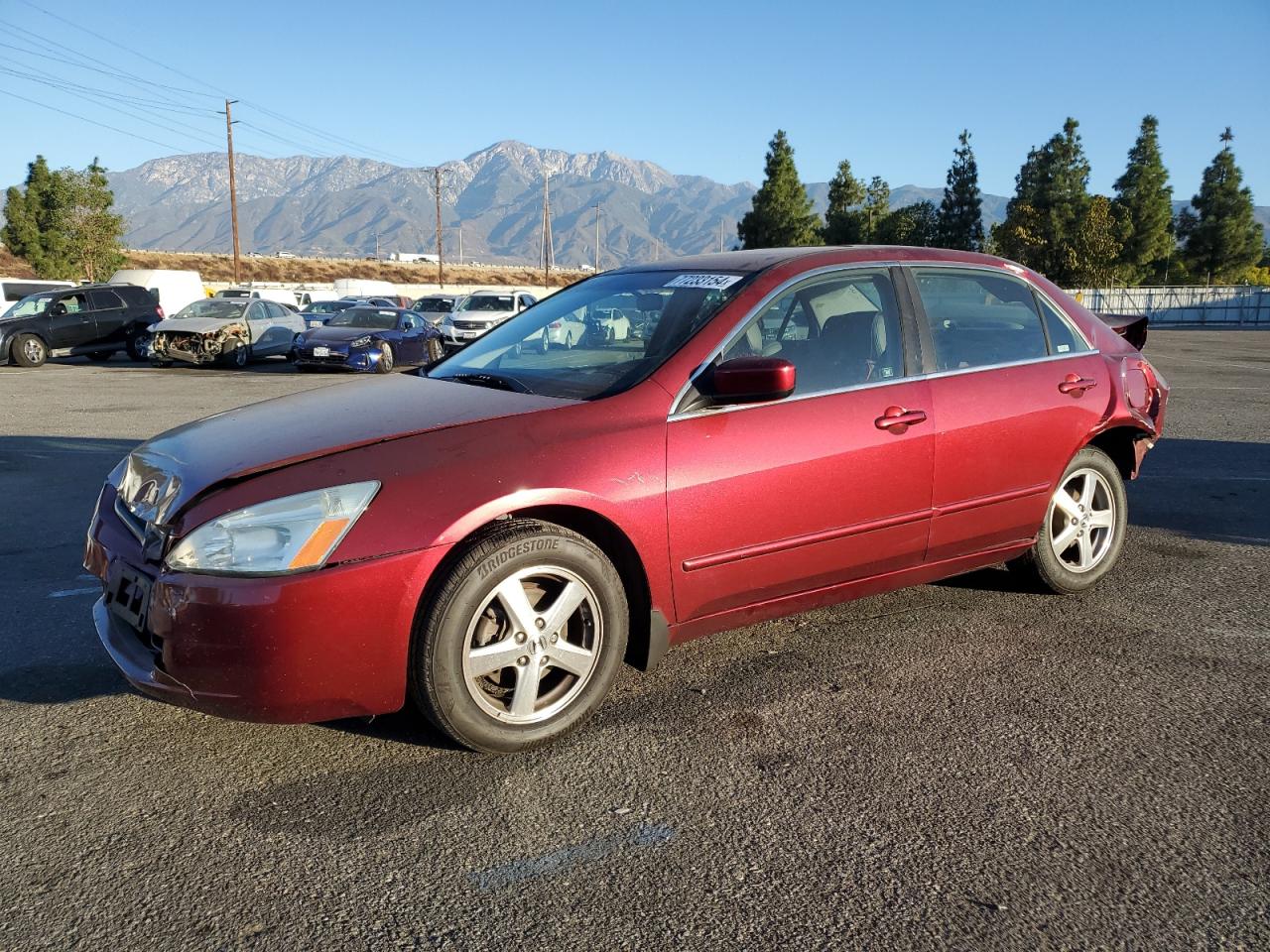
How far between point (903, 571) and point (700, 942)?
6.91 ft

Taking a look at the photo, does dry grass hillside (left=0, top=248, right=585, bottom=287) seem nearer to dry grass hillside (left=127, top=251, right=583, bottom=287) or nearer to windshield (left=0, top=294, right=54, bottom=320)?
dry grass hillside (left=127, top=251, right=583, bottom=287)

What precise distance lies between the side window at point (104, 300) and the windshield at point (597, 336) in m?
20.7

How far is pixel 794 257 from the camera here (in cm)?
395

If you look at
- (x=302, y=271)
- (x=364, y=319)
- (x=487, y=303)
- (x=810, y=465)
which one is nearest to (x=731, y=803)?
(x=810, y=465)

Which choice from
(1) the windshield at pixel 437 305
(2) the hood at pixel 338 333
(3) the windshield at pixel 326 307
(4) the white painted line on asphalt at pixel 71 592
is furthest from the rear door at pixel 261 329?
(4) the white painted line on asphalt at pixel 71 592

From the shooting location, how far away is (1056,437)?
4.32 meters

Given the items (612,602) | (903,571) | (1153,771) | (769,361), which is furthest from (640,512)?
(1153,771)

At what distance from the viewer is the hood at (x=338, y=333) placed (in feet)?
61.4

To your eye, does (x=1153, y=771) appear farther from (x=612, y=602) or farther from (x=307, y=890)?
(x=307, y=890)

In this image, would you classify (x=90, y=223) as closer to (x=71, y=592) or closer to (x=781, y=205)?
(x=781, y=205)

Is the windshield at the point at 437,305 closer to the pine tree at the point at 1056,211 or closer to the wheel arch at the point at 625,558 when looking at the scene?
the wheel arch at the point at 625,558

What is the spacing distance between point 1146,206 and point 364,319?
6062 centimetres

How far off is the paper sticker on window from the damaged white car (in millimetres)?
18253

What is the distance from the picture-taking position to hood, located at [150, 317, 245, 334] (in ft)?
65.3
